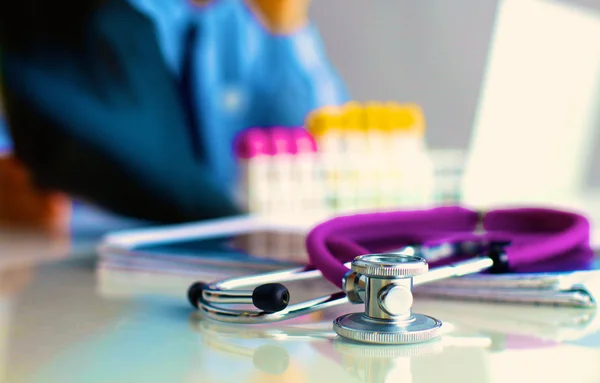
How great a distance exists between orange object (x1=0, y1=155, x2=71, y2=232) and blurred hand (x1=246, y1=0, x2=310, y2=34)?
16.4 inches

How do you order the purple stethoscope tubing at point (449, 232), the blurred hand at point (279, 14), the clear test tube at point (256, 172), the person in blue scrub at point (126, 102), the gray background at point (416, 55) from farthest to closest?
the gray background at point (416, 55)
the blurred hand at point (279, 14)
the person in blue scrub at point (126, 102)
the clear test tube at point (256, 172)
the purple stethoscope tubing at point (449, 232)

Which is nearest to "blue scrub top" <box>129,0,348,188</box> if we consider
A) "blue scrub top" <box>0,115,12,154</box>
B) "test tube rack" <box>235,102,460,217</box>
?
"test tube rack" <box>235,102,460,217</box>

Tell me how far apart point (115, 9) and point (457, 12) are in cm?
61

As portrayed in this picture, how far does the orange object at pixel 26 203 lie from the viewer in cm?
102

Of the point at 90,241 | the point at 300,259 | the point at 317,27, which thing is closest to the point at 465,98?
the point at 317,27

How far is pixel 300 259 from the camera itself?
1.70 ft

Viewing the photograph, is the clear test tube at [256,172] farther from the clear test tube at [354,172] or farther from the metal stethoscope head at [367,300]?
the metal stethoscope head at [367,300]

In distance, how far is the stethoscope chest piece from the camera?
326mm

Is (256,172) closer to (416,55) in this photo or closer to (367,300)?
(367,300)

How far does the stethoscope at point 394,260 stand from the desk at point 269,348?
0.01m

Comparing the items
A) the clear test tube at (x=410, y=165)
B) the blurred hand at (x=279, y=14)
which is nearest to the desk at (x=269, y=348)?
the clear test tube at (x=410, y=165)

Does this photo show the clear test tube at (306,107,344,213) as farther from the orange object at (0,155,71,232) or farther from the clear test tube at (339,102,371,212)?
the orange object at (0,155,71,232)

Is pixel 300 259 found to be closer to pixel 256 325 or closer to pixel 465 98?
pixel 256 325

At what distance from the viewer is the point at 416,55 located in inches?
49.6
